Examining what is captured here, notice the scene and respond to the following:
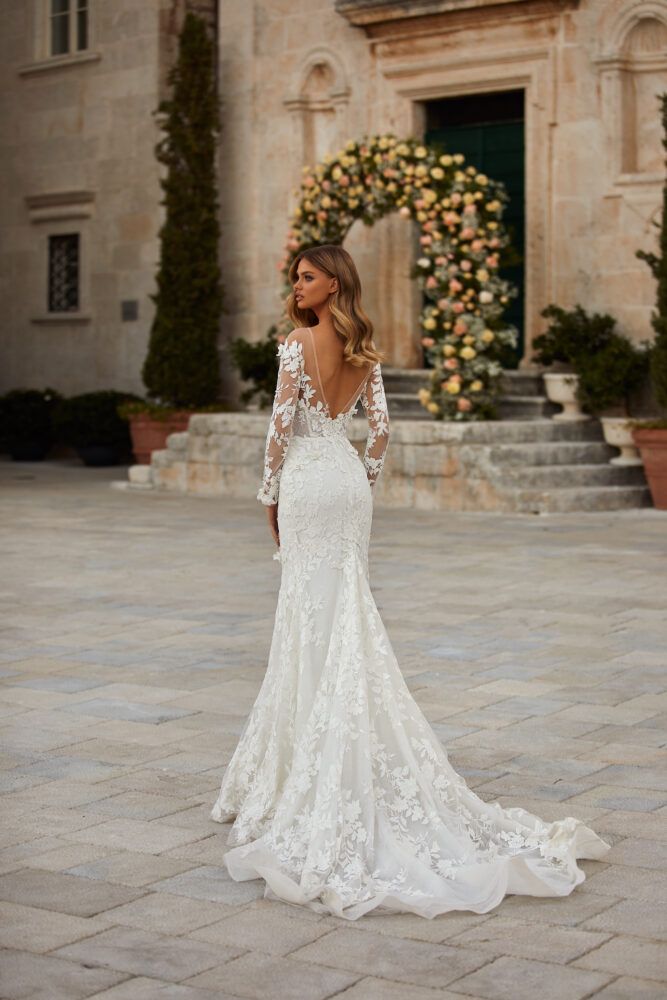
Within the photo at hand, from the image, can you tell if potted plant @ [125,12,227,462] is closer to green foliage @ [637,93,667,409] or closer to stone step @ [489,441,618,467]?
stone step @ [489,441,618,467]

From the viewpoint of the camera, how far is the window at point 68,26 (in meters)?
21.5

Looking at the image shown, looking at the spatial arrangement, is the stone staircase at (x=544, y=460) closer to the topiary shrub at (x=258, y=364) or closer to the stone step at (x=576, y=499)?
the stone step at (x=576, y=499)

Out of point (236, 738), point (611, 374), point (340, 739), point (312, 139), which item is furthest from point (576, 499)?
point (340, 739)

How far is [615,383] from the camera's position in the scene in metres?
14.8

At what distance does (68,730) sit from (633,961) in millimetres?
2997

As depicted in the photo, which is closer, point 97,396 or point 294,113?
point 294,113

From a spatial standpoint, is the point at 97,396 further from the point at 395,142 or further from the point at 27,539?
the point at 27,539

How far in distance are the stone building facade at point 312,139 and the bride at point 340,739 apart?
434 inches

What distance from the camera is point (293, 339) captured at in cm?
481

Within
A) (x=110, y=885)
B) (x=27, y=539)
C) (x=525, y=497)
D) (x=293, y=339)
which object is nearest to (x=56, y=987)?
(x=110, y=885)

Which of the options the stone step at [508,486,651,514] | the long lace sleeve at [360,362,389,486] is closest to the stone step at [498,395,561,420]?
the stone step at [508,486,651,514]

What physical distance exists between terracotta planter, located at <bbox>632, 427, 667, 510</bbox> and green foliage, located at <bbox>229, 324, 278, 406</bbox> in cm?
441

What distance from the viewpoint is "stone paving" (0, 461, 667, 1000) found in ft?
12.4

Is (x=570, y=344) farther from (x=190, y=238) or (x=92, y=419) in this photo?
(x=92, y=419)
